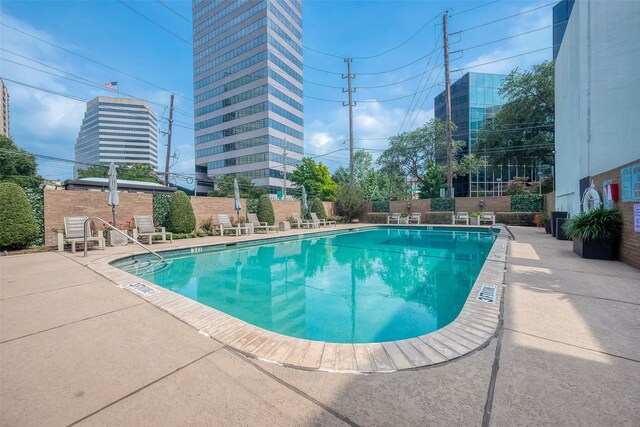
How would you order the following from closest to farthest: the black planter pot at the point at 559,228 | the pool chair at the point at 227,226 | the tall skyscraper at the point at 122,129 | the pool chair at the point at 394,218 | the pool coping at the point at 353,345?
the pool coping at the point at 353,345 → the black planter pot at the point at 559,228 → the pool chair at the point at 227,226 → the pool chair at the point at 394,218 → the tall skyscraper at the point at 122,129

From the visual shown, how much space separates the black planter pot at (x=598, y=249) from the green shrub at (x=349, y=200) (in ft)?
49.1

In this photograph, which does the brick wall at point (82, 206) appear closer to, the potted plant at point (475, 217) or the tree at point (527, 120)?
the potted plant at point (475, 217)

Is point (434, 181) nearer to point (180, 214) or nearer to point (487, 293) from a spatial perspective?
point (180, 214)

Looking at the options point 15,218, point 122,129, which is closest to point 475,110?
point 15,218

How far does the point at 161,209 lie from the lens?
11.3 m

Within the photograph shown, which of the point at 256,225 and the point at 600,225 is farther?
the point at 256,225

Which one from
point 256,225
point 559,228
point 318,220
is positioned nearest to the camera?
point 559,228

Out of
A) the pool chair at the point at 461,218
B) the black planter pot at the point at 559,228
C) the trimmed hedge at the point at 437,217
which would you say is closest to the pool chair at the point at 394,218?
the trimmed hedge at the point at 437,217

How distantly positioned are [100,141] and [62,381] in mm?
99259

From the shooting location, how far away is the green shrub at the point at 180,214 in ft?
36.0

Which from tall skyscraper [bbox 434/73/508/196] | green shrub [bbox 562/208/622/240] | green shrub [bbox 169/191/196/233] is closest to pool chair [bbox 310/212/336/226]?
green shrub [bbox 169/191/196/233]

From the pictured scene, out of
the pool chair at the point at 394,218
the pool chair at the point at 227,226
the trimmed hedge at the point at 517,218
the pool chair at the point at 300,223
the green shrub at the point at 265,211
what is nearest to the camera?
the pool chair at the point at 227,226

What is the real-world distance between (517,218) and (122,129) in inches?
3680

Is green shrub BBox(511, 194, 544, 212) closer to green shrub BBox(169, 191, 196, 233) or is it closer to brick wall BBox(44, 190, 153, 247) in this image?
green shrub BBox(169, 191, 196, 233)
